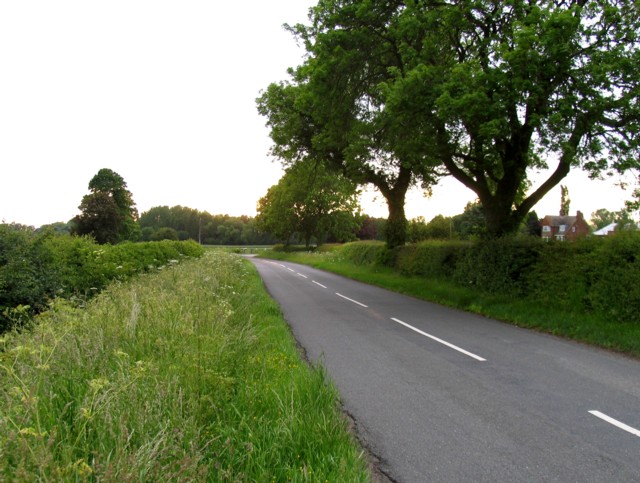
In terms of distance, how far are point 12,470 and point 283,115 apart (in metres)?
22.0

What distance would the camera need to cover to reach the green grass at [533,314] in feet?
28.2

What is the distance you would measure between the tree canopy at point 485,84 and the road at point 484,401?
5272 mm

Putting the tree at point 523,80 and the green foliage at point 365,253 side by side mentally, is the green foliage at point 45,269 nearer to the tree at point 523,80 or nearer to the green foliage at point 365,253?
the tree at point 523,80

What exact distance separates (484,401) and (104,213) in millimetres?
63724

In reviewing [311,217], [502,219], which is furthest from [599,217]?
[502,219]

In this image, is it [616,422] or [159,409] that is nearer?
[159,409]

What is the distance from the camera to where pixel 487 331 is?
1009 centimetres

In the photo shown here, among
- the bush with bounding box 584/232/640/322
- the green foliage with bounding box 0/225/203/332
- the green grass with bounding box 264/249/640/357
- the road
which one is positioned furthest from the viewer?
the green foliage with bounding box 0/225/203/332

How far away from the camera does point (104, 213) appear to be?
60.2m

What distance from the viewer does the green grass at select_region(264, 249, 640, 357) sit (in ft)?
28.2

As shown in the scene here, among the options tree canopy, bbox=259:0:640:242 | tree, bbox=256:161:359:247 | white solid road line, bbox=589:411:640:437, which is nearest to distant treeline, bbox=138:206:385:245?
tree, bbox=256:161:359:247

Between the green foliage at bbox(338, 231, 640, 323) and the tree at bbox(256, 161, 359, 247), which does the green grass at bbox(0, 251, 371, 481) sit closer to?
the green foliage at bbox(338, 231, 640, 323)

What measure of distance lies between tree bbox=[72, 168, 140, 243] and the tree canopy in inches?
1920

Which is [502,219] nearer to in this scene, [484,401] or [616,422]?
[484,401]
